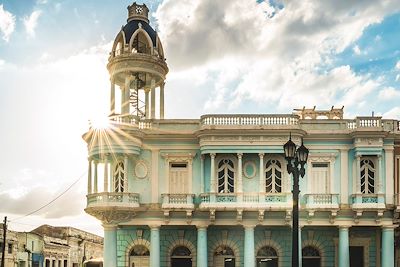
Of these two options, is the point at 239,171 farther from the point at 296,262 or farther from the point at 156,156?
the point at 296,262

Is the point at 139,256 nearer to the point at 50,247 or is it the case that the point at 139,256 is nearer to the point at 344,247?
the point at 344,247

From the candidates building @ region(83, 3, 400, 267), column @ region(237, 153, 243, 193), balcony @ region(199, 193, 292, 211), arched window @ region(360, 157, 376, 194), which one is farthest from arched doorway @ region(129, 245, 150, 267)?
arched window @ region(360, 157, 376, 194)

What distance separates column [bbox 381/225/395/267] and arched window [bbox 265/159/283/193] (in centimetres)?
564

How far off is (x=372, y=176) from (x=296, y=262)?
55.6 ft

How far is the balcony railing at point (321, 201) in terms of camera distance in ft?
110

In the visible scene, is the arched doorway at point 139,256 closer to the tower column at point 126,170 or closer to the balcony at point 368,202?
the tower column at point 126,170

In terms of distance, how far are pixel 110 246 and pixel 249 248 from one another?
703cm

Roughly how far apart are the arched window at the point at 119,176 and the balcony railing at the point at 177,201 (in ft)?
7.75

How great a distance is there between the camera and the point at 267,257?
1384 inches

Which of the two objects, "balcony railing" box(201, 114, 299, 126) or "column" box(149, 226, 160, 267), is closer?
"column" box(149, 226, 160, 267)

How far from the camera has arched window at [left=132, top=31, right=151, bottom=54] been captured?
124 feet

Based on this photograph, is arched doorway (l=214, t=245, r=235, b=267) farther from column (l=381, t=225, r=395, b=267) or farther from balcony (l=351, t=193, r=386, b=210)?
column (l=381, t=225, r=395, b=267)

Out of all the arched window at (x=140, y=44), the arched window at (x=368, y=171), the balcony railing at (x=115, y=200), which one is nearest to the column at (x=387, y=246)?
the arched window at (x=368, y=171)

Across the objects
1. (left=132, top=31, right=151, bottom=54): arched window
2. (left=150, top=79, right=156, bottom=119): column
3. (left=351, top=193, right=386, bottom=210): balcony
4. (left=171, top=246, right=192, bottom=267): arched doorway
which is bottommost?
(left=171, top=246, right=192, bottom=267): arched doorway
